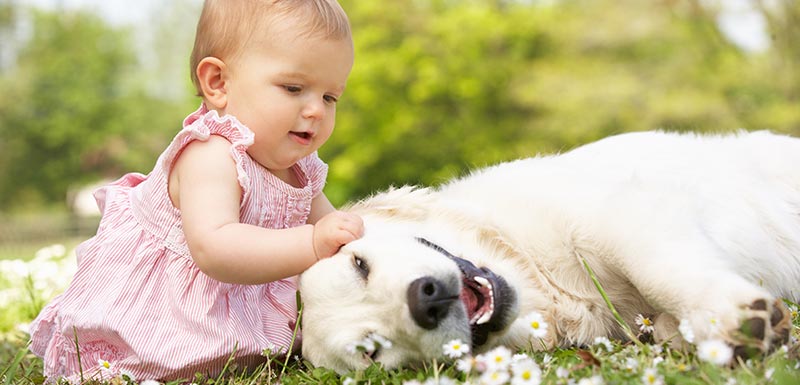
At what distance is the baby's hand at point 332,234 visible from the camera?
2619mm

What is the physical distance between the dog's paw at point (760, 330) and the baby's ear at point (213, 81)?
1.82 m

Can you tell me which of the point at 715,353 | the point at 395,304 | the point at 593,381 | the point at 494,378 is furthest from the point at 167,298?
the point at 715,353

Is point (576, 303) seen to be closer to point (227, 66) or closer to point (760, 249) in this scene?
point (760, 249)

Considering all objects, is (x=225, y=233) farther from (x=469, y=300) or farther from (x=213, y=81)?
(x=469, y=300)

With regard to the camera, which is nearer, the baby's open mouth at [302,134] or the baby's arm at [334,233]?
the baby's arm at [334,233]

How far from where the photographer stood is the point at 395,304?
2.36 m

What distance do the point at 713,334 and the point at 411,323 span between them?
84 centimetres

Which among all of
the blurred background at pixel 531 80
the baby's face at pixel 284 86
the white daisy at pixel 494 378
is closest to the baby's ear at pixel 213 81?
the baby's face at pixel 284 86

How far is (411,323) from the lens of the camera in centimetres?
234

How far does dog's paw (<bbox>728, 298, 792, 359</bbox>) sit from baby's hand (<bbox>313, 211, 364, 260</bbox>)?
1194mm

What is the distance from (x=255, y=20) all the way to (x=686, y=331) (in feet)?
5.60

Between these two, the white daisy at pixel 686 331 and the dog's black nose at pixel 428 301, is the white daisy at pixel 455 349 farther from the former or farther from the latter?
the white daisy at pixel 686 331

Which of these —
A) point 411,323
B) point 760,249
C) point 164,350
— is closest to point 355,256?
point 411,323

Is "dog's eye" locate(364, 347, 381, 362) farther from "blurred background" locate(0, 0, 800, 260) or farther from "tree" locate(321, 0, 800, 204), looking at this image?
"tree" locate(321, 0, 800, 204)
